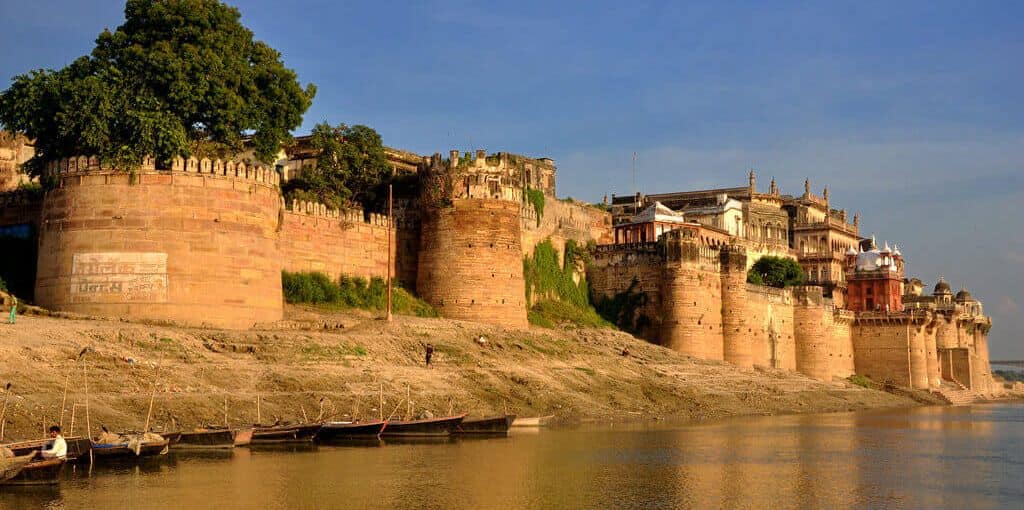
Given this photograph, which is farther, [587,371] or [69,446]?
[587,371]

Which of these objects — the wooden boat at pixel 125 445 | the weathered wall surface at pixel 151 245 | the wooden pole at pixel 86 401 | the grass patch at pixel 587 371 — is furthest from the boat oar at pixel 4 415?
the grass patch at pixel 587 371

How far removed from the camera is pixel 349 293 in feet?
139

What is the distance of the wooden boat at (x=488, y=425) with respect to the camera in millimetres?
32656

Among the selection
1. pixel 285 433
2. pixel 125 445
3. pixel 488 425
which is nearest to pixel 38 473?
pixel 125 445

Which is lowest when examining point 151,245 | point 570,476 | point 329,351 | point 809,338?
point 570,476

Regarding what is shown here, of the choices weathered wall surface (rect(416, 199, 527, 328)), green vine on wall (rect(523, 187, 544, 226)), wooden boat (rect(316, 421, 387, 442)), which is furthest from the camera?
green vine on wall (rect(523, 187, 544, 226))

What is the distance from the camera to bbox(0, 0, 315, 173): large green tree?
35.1 m

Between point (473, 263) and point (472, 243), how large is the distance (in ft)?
2.18

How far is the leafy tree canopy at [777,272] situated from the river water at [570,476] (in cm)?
4152

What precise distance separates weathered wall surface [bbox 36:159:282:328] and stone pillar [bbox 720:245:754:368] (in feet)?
82.7

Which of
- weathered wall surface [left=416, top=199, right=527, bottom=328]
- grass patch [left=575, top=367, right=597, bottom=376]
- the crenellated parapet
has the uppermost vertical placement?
the crenellated parapet

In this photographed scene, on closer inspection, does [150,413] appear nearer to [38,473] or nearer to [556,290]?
[38,473]

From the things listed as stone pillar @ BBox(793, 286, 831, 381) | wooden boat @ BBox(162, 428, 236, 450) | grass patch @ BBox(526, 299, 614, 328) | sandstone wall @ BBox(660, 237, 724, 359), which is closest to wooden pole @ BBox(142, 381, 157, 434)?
wooden boat @ BBox(162, 428, 236, 450)

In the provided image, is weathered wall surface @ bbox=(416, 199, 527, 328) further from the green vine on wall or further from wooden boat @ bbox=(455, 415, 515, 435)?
wooden boat @ bbox=(455, 415, 515, 435)
